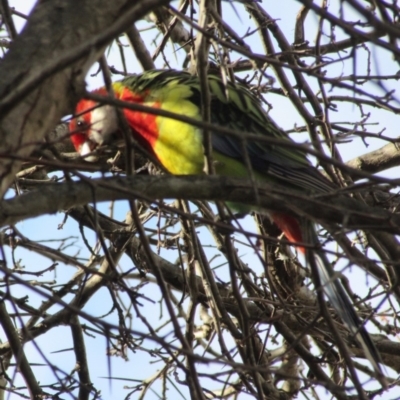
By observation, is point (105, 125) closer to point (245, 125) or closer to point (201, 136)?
point (201, 136)

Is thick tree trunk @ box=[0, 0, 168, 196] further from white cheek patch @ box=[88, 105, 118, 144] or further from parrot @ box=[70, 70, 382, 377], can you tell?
white cheek patch @ box=[88, 105, 118, 144]

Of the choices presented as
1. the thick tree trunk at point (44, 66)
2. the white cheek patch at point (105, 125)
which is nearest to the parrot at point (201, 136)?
the white cheek patch at point (105, 125)

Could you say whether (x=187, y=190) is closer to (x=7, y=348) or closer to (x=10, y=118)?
(x=10, y=118)

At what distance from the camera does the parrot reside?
11.4 feet

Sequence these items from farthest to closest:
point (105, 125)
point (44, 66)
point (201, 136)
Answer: point (105, 125) → point (201, 136) → point (44, 66)

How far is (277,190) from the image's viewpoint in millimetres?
2160

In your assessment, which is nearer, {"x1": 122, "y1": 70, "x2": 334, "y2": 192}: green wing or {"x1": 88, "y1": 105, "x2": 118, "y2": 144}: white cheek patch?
{"x1": 122, "y1": 70, "x2": 334, "y2": 192}: green wing

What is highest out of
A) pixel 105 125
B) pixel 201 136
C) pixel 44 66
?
pixel 105 125

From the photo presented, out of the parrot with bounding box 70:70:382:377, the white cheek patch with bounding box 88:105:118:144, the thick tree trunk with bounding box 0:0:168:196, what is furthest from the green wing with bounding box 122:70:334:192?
the thick tree trunk with bounding box 0:0:168:196

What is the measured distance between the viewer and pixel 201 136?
3.43m

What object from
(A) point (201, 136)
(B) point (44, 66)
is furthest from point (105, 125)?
(B) point (44, 66)

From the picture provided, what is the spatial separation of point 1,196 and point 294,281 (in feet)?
8.51

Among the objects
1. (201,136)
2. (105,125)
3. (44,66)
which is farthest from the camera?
(105,125)

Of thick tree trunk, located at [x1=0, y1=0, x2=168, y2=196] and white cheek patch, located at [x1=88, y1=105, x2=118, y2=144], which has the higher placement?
white cheek patch, located at [x1=88, y1=105, x2=118, y2=144]
